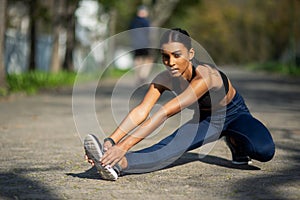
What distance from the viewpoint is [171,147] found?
17.2 ft

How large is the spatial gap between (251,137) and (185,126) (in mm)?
530

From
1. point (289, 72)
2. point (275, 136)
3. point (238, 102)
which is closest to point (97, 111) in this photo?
point (275, 136)

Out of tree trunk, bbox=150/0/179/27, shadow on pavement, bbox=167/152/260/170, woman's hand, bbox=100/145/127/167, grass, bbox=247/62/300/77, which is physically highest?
woman's hand, bbox=100/145/127/167

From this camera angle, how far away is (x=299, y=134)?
26.5 ft

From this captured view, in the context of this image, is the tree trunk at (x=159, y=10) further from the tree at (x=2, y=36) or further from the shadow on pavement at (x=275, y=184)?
the shadow on pavement at (x=275, y=184)

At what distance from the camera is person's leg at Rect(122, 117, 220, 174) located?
512cm

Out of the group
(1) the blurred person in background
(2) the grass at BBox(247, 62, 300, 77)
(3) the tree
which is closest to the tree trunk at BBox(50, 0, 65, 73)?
(1) the blurred person in background

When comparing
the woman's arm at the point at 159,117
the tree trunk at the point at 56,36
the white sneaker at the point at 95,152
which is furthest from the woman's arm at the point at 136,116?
the tree trunk at the point at 56,36

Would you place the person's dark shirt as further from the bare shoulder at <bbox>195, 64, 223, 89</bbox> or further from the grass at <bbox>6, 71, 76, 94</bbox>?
the bare shoulder at <bbox>195, 64, 223, 89</bbox>

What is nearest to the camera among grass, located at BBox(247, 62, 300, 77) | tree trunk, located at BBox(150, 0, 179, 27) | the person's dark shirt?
the person's dark shirt

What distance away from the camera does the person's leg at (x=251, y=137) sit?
17.3 feet

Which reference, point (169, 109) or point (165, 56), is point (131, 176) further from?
point (165, 56)

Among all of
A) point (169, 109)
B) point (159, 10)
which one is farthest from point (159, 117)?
point (159, 10)

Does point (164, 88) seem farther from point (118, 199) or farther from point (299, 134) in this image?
point (299, 134)
